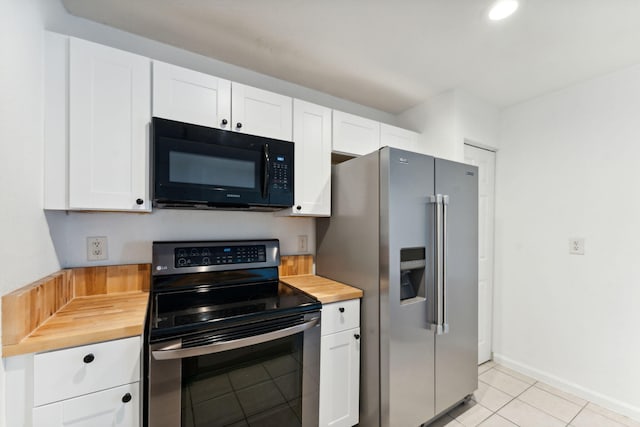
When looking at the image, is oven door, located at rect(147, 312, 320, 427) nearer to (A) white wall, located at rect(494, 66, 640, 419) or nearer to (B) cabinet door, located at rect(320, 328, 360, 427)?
(B) cabinet door, located at rect(320, 328, 360, 427)

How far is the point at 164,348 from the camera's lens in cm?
104

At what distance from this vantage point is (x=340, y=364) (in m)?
1.59

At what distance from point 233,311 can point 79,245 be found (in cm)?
97

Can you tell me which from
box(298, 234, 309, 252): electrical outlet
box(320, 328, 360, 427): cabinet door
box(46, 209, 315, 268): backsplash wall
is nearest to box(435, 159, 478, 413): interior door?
box(320, 328, 360, 427): cabinet door

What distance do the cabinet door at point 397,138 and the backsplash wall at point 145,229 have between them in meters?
1.07

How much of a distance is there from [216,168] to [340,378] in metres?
1.43

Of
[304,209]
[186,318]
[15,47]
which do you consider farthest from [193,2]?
[186,318]

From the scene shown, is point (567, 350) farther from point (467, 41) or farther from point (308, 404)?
point (467, 41)

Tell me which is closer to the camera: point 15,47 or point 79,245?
point 15,47

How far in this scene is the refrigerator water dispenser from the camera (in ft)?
5.29

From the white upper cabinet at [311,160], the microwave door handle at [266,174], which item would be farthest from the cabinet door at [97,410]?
the white upper cabinet at [311,160]

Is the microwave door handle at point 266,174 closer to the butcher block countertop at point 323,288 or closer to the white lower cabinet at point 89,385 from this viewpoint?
the butcher block countertop at point 323,288

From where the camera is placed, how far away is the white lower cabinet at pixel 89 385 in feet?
3.03

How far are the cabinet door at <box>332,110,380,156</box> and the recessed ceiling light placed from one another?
939mm
